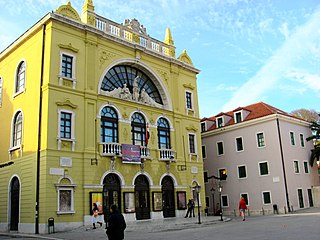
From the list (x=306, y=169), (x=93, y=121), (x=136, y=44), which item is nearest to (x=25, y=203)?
(x=93, y=121)

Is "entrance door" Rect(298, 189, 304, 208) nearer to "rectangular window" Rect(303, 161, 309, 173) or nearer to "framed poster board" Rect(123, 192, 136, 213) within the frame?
"rectangular window" Rect(303, 161, 309, 173)

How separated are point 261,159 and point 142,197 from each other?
48.2 ft

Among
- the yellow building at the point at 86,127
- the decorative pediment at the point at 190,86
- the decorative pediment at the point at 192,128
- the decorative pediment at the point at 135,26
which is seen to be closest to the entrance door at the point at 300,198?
the yellow building at the point at 86,127

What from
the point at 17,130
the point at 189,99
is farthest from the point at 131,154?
the point at 189,99

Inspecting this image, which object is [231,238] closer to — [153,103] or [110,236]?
[110,236]

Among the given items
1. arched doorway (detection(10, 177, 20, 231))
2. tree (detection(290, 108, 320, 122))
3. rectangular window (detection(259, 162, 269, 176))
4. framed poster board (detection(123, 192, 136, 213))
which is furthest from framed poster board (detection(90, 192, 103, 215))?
tree (detection(290, 108, 320, 122))

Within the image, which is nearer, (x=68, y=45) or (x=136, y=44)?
(x=68, y=45)

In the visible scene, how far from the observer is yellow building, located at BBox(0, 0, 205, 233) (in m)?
23.3

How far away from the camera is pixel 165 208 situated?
29.6 metres

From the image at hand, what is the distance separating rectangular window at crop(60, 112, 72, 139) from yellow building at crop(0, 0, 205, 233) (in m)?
0.07

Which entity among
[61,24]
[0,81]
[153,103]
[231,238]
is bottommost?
[231,238]

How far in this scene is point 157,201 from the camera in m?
28.9

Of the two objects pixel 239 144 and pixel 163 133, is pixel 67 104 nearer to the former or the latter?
pixel 163 133

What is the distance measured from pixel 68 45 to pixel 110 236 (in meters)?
18.4
